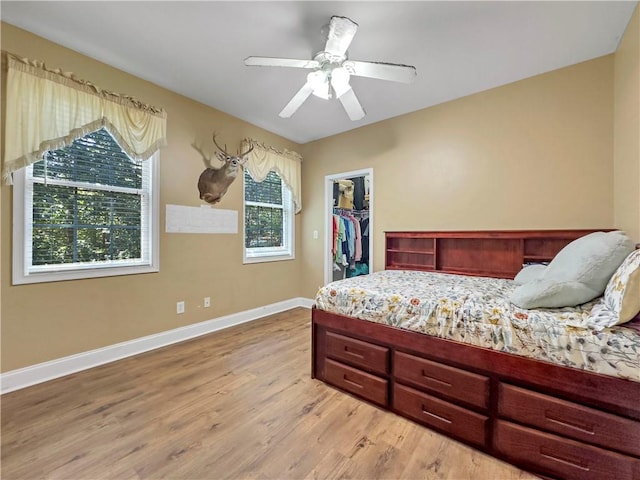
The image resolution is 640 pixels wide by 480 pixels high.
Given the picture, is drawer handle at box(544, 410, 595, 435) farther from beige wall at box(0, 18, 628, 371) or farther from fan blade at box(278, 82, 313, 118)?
fan blade at box(278, 82, 313, 118)

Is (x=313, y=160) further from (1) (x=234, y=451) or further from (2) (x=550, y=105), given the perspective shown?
(1) (x=234, y=451)

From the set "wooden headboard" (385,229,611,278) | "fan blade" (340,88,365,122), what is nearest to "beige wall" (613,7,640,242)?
"wooden headboard" (385,229,611,278)

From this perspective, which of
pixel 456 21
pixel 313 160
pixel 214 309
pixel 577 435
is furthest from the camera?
pixel 313 160

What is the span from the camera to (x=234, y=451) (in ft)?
5.07

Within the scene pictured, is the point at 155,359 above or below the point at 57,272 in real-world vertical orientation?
below

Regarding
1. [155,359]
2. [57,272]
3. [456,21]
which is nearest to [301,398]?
[155,359]

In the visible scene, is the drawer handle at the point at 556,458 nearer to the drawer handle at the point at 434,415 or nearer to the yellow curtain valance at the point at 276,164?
the drawer handle at the point at 434,415

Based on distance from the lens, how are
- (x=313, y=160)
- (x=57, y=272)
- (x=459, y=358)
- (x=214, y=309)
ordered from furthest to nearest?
(x=313, y=160), (x=214, y=309), (x=57, y=272), (x=459, y=358)

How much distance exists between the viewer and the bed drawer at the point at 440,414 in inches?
62.0

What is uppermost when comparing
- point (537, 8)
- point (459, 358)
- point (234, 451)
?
point (537, 8)

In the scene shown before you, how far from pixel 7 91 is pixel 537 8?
378cm

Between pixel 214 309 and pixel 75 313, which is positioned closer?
pixel 75 313

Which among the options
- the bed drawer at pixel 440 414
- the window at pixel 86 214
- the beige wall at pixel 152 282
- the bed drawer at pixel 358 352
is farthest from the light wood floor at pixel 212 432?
the window at pixel 86 214

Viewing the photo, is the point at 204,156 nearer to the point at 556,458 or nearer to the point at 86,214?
the point at 86,214
